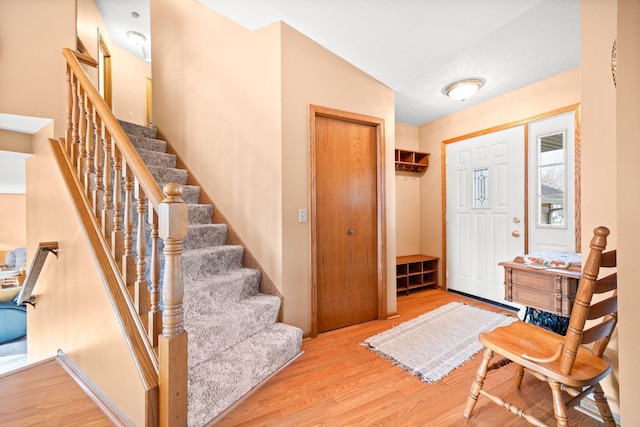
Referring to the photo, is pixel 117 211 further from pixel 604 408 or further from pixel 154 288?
pixel 604 408

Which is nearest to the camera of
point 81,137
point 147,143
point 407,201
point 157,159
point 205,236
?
point 81,137

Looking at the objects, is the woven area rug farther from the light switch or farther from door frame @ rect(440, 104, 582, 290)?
the light switch

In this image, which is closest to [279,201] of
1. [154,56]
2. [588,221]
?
[588,221]

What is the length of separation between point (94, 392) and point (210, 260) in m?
1.00

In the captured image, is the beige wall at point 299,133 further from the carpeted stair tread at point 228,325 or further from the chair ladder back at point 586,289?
the chair ladder back at point 586,289

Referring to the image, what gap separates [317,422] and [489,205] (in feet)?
9.98

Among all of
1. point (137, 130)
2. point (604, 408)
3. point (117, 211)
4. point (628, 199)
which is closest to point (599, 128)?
point (628, 199)

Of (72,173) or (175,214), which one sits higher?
(72,173)

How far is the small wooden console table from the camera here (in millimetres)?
1696

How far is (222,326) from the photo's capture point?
5.75 feet

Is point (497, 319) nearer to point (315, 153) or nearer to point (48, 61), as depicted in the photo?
point (315, 153)

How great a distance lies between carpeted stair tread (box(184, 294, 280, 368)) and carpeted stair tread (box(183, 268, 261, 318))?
5 cm

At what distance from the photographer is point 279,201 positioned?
7.44 ft

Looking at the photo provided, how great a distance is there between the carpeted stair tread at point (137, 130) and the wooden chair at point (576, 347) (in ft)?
12.2
